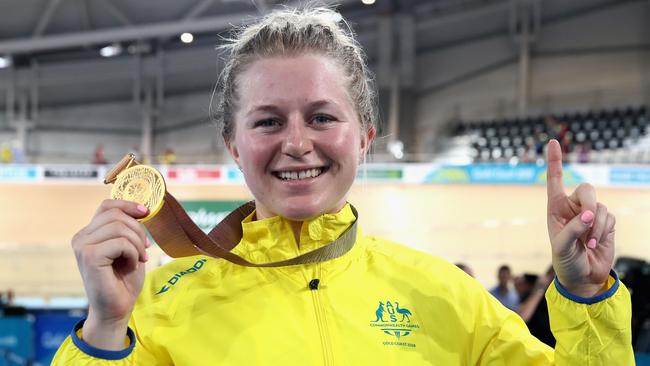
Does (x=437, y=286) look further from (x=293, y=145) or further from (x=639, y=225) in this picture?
(x=639, y=225)

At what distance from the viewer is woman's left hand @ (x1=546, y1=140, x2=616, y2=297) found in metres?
1.26

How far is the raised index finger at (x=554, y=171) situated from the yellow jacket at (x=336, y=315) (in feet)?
0.62

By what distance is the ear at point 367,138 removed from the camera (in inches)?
61.7

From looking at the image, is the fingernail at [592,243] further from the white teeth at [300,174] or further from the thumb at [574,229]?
the white teeth at [300,174]

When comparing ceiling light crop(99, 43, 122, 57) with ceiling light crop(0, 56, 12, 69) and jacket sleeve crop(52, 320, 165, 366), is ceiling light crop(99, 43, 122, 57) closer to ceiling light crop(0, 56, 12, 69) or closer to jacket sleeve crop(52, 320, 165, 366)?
ceiling light crop(0, 56, 12, 69)

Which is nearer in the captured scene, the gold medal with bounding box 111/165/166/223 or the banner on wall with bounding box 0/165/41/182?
the gold medal with bounding box 111/165/166/223

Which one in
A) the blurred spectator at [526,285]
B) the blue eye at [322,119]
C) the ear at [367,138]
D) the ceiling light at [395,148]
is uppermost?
the ceiling light at [395,148]

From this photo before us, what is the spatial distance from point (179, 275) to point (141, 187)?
289mm

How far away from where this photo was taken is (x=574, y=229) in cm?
125

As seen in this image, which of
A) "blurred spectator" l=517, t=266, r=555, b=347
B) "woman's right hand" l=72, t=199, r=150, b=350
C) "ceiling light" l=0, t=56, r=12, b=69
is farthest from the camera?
"ceiling light" l=0, t=56, r=12, b=69

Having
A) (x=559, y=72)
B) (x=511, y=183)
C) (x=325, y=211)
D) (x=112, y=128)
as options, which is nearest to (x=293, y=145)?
(x=325, y=211)

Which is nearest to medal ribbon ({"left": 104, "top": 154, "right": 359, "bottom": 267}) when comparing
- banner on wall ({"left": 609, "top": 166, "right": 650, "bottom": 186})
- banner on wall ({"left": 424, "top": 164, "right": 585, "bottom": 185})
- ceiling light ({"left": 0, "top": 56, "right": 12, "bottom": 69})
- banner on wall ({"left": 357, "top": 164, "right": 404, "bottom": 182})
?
banner on wall ({"left": 357, "top": 164, "right": 404, "bottom": 182})

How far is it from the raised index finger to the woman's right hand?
0.81m

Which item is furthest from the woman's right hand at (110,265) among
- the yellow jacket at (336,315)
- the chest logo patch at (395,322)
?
the chest logo patch at (395,322)
